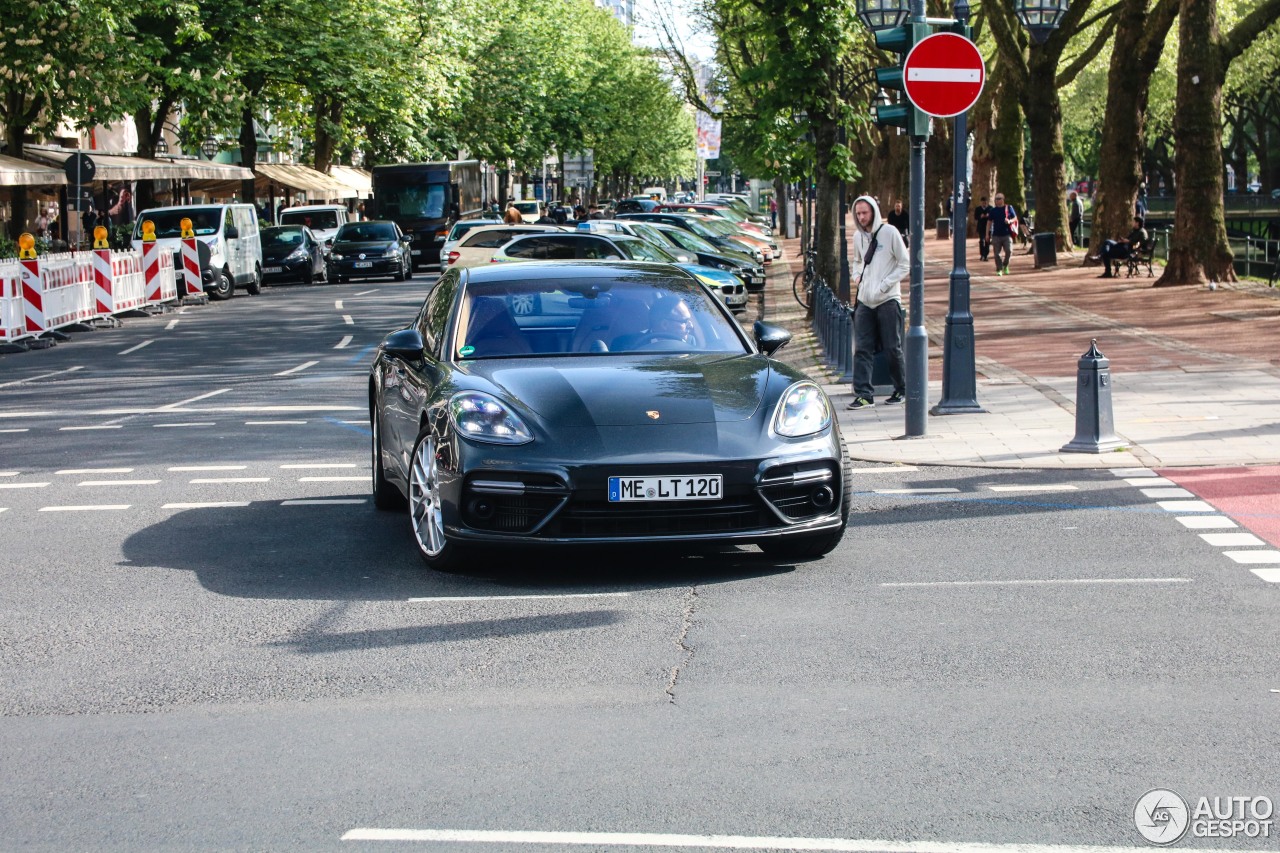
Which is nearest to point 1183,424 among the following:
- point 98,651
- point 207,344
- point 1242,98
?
point 98,651

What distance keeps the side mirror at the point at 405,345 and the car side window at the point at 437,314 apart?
0.12 meters

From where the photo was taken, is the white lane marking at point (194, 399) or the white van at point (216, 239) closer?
the white lane marking at point (194, 399)

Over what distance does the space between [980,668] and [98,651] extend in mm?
3337

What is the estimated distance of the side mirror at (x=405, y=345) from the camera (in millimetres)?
9047

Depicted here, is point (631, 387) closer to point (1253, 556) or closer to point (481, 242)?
point (1253, 556)

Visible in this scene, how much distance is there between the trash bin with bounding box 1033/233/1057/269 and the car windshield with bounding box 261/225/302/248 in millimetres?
18025

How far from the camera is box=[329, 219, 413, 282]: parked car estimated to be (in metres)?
43.3

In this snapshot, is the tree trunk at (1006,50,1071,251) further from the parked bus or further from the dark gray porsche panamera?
the dark gray porsche panamera

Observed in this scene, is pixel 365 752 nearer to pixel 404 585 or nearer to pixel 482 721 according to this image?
pixel 482 721

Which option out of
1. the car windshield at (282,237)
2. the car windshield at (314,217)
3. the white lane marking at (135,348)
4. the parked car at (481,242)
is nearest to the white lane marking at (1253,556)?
the white lane marking at (135,348)

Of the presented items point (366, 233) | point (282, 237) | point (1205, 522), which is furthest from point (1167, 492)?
point (282, 237)

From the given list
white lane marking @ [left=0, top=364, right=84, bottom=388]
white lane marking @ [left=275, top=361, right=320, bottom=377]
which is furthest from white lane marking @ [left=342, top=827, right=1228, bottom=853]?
white lane marking @ [left=0, top=364, right=84, bottom=388]

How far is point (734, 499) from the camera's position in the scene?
793cm

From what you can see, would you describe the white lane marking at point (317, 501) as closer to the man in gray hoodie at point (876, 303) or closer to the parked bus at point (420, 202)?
the man in gray hoodie at point (876, 303)
